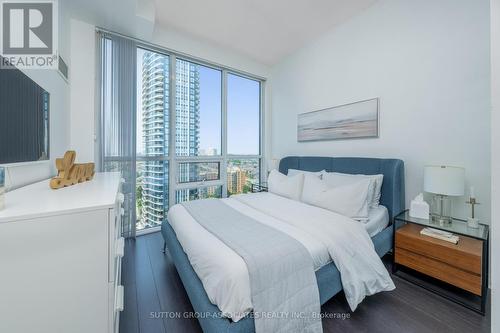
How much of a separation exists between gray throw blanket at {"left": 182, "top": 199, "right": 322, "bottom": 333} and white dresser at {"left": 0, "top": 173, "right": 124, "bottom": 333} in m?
0.72

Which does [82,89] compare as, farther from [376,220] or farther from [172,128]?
[376,220]

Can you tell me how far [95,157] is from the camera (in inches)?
102

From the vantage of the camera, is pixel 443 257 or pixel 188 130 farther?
pixel 188 130

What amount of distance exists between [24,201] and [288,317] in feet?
4.92

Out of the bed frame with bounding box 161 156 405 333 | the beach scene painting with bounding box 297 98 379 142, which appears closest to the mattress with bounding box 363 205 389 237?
the bed frame with bounding box 161 156 405 333

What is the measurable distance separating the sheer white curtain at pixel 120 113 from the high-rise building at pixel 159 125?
277mm

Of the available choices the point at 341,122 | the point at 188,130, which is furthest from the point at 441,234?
the point at 188,130

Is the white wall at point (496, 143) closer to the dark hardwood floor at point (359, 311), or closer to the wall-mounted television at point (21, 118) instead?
the dark hardwood floor at point (359, 311)

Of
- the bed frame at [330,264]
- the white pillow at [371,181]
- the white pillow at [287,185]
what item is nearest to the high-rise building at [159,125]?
the bed frame at [330,264]

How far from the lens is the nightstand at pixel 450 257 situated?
1.51m

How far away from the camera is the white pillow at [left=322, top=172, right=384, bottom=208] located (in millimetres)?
2191

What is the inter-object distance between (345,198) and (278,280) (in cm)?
129

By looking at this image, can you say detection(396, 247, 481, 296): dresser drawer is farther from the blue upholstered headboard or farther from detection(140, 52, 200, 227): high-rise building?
detection(140, 52, 200, 227): high-rise building

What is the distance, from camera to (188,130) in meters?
3.45
